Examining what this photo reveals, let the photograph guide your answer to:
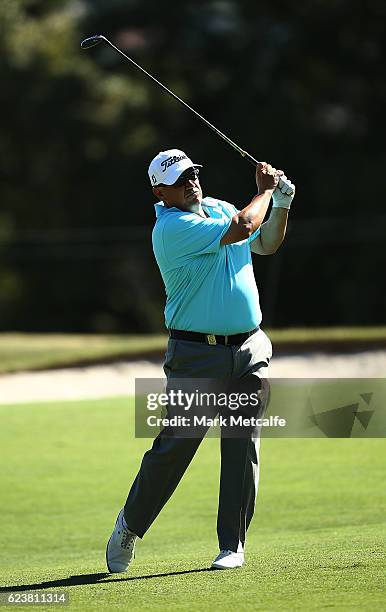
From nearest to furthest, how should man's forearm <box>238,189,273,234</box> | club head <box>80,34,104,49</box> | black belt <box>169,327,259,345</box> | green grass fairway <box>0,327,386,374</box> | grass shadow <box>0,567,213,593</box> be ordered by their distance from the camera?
1. grass shadow <box>0,567,213,593</box>
2. man's forearm <box>238,189,273,234</box>
3. black belt <box>169,327,259,345</box>
4. club head <box>80,34,104,49</box>
5. green grass fairway <box>0,327,386,374</box>

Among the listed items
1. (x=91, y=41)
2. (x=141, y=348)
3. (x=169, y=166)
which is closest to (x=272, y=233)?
(x=169, y=166)

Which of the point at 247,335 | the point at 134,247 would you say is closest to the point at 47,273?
the point at 134,247

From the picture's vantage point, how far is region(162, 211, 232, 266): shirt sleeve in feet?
18.6

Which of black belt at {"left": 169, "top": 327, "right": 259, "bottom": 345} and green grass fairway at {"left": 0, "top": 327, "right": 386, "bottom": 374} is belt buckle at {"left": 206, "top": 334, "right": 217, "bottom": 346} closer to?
black belt at {"left": 169, "top": 327, "right": 259, "bottom": 345}

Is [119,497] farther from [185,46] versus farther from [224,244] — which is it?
[185,46]

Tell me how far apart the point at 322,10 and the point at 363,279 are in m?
8.96

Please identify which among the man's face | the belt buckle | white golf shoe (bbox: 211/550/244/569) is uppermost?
the man's face

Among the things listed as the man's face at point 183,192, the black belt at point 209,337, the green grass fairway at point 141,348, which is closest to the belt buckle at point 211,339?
the black belt at point 209,337

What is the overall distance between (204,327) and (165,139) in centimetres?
2587

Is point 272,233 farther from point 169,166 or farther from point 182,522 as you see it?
point 182,522

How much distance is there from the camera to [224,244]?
569cm

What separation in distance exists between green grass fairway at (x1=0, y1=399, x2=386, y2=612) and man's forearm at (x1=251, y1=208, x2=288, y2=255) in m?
1.45

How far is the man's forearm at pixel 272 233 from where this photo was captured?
612 cm

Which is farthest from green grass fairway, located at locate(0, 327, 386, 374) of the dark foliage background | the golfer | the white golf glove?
the dark foliage background
